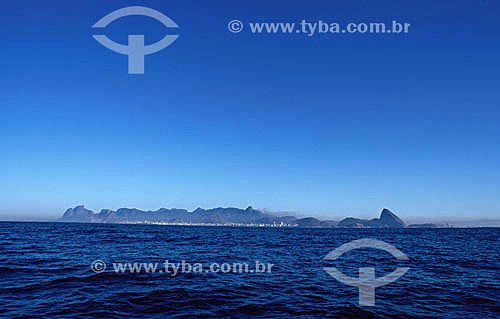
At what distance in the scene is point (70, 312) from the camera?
10930mm

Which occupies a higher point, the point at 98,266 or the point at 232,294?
the point at 232,294

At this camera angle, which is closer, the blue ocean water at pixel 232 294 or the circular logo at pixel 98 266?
the blue ocean water at pixel 232 294

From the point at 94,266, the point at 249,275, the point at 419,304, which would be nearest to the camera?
the point at 419,304

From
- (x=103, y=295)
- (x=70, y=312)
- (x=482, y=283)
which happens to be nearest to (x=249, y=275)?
(x=103, y=295)

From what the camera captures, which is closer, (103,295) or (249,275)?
(103,295)

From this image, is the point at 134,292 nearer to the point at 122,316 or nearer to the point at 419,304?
the point at 122,316

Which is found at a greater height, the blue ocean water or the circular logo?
the blue ocean water

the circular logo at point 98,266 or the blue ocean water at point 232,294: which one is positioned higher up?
the blue ocean water at point 232,294

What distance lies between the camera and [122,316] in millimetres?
10688

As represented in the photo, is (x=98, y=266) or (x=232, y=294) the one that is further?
(x=98, y=266)

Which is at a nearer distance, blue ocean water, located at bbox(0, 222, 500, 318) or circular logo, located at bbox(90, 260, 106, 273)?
blue ocean water, located at bbox(0, 222, 500, 318)

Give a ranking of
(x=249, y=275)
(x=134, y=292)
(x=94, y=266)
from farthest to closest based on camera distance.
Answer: (x=94, y=266)
(x=249, y=275)
(x=134, y=292)

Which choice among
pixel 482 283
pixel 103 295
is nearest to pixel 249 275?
pixel 103 295

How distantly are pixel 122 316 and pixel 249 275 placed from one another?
373 inches
